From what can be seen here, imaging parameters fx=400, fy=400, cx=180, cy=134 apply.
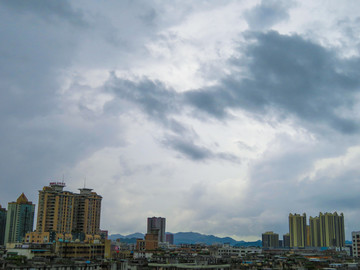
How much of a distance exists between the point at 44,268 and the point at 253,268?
5016 cm

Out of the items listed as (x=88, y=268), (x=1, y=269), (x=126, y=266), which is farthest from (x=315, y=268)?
(x=1, y=269)

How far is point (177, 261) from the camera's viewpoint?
11512 centimetres

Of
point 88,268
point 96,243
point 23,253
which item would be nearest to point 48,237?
point 96,243

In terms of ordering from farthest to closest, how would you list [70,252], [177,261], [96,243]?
[96,243] < [70,252] < [177,261]

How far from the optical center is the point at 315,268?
94688mm

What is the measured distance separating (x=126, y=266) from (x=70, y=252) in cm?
4117

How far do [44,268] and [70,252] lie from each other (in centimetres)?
6123

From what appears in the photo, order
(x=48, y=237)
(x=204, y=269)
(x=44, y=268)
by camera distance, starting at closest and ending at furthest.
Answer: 1. (x=44, y=268)
2. (x=204, y=269)
3. (x=48, y=237)

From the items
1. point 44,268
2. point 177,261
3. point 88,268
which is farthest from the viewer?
point 177,261

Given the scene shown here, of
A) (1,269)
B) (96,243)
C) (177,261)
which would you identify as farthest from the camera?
(96,243)

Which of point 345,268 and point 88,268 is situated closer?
point 88,268

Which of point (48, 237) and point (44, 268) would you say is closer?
point (44, 268)

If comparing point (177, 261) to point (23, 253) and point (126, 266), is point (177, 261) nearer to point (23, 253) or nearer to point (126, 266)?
point (126, 266)

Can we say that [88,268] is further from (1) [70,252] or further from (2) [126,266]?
(1) [70,252]
